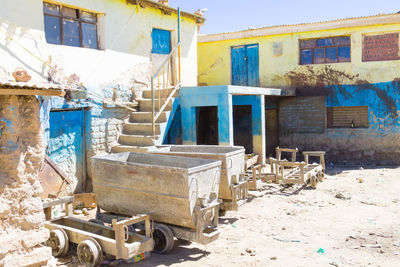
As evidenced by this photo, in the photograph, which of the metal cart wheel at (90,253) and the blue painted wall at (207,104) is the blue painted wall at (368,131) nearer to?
the blue painted wall at (207,104)

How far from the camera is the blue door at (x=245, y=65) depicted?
15.5 meters

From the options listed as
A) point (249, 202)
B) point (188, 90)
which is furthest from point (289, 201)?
point (188, 90)

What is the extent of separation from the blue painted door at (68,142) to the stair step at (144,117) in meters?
1.56

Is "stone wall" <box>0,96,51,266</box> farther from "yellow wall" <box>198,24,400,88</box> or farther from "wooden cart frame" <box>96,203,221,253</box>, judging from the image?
"yellow wall" <box>198,24,400,88</box>

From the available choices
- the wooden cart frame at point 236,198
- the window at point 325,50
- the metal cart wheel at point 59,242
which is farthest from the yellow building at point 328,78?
the metal cart wheel at point 59,242

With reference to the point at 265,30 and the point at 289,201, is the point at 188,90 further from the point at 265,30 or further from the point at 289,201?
the point at 265,30

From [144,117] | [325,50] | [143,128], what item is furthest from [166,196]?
[325,50]

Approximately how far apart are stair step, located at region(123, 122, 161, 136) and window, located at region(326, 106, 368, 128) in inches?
311

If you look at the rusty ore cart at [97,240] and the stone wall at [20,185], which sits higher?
the stone wall at [20,185]

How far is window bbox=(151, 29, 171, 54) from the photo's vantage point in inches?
452

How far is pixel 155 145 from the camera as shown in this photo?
901cm

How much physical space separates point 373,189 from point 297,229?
408cm

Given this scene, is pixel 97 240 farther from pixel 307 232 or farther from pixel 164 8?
pixel 164 8

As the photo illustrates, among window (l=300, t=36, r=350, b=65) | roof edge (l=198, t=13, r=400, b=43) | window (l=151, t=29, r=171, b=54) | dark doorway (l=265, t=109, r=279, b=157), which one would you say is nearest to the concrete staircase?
window (l=151, t=29, r=171, b=54)
